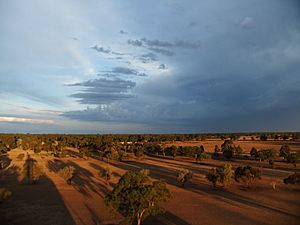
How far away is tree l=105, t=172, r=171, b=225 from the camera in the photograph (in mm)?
28547

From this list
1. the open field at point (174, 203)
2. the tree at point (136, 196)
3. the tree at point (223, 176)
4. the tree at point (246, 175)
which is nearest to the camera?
the tree at point (136, 196)

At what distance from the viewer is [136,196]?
28422 mm

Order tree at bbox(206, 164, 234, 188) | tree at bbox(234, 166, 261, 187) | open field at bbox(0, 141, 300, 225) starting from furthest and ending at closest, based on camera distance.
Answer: tree at bbox(234, 166, 261, 187) → tree at bbox(206, 164, 234, 188) → open field at bbox(0, 141, 300, 225)

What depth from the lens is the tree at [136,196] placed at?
93.7 ft

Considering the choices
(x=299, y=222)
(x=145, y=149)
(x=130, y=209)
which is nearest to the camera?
(x=130, y=209)

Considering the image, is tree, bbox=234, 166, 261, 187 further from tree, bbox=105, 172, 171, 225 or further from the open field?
tree, bbox=105, 172, 171, 225

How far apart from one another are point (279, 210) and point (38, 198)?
31829 mm

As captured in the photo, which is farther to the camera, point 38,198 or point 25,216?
point 38,198

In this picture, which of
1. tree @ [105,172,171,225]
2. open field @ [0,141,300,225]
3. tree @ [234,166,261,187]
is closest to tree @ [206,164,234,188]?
open field @ [0,141,300,225]

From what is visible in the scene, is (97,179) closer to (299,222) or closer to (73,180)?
(73,180)

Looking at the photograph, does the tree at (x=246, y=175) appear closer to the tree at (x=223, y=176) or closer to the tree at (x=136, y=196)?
the tree at (x=223, y=176)

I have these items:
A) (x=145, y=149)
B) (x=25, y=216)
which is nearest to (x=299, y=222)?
(x=25, y=216)

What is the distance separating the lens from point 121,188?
29.8 m

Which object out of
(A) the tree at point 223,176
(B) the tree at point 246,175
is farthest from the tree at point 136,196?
(B) the tree at point 246,175
